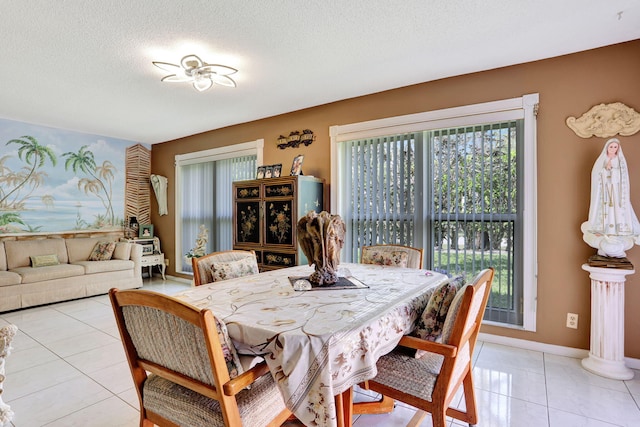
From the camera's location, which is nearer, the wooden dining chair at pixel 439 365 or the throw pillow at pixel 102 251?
the wooden dining chair at pixel 439 365

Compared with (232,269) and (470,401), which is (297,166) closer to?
(232,269)

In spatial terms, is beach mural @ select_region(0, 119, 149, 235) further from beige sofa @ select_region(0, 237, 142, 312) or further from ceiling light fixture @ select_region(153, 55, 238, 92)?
ceiling light fixture @ select_region(153, 55, 238, 92)

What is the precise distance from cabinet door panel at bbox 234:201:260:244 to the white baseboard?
105 inches

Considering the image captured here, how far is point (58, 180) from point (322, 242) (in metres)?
5.30

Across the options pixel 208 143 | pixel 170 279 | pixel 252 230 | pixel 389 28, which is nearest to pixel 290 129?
pixel 252 230

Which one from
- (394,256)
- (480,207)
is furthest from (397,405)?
(480,207)

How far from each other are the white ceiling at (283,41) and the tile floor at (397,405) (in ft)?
8.42

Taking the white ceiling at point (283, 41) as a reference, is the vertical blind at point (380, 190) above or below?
below

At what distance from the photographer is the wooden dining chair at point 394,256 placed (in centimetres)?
271

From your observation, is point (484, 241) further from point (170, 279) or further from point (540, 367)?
point (170, 279)

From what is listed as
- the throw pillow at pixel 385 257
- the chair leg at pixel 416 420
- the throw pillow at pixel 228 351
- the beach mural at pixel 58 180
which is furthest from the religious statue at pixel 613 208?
the beach mural at pixel 58 180

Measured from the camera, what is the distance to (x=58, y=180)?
16.9ft

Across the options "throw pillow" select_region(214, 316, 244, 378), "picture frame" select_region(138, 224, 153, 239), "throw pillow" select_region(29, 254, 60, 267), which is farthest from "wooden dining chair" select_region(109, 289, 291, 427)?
"picture frame" select_region(138, 224, 153, 239)

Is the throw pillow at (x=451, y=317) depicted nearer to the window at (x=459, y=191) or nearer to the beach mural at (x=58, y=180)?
the window at (x=459, y=191)
